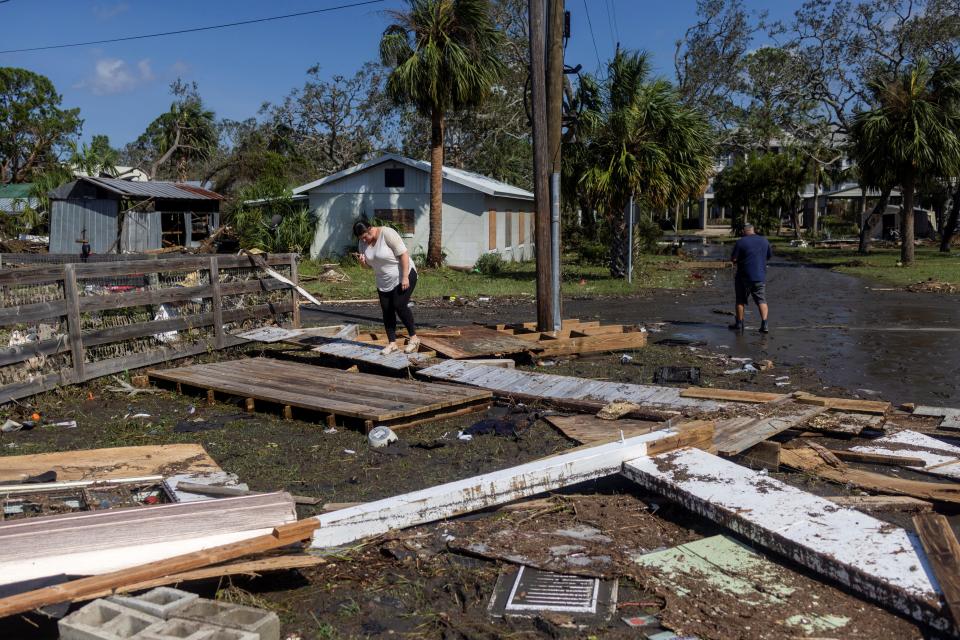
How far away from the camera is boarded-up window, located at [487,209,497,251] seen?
28.1 m

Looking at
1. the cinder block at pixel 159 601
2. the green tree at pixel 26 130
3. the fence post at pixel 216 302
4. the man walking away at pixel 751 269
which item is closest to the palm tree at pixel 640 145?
the man walking away at pixel 751 269

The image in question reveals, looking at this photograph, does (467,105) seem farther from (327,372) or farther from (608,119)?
(327,372)

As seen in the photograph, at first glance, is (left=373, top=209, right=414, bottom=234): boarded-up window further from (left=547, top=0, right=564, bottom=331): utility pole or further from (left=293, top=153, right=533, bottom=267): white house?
(left=547, top=0, right=564, bottom=331): utility pole

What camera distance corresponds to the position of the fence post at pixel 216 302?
35.0ft

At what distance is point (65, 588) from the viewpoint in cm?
347

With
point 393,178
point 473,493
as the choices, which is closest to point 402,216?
point 393,178

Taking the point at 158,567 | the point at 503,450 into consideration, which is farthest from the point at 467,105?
the point at 158,567

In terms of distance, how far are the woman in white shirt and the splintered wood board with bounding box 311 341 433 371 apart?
0.19 m

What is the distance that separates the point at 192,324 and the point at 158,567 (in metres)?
7.05

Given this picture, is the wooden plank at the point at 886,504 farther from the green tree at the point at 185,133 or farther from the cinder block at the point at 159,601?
the green tree at the point at 185,133

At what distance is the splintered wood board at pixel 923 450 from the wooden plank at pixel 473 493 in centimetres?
177

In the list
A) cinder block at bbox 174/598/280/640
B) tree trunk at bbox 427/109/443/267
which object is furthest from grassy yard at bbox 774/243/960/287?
cinder block at bbox 174/598/280/640

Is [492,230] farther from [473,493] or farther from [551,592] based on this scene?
[551,592]

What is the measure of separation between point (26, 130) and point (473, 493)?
43.8 metres
